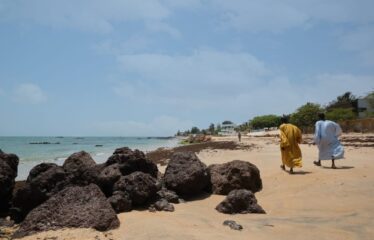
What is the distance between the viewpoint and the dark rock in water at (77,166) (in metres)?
8.99

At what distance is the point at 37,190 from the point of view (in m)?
8.38

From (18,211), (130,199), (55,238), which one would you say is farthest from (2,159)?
(55,238)

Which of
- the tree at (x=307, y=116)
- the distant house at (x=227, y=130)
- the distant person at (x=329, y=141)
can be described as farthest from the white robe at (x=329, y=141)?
the distant house at (x=227, y=130)

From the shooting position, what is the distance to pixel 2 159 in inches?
367

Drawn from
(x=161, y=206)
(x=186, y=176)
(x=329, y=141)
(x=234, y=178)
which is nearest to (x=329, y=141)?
(x=329, y=141)

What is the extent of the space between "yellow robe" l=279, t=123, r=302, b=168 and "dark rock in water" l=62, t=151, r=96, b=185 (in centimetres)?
575

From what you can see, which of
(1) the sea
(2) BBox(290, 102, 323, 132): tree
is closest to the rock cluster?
(1) the sea

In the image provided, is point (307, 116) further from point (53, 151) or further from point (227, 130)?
point (227, 130)

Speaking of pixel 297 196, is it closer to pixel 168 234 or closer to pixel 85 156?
pixel 168 234

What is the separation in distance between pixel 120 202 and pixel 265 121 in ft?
361

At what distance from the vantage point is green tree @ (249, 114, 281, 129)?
11319 cm

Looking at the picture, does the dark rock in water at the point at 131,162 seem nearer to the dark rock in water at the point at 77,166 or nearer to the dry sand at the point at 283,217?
the dark rock in water at the point at 77,166

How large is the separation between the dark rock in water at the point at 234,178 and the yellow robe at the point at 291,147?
2.19 m

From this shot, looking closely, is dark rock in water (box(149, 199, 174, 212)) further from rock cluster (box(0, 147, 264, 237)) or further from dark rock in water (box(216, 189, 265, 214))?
dark rock in water (box(216, 189, 265, 214))
